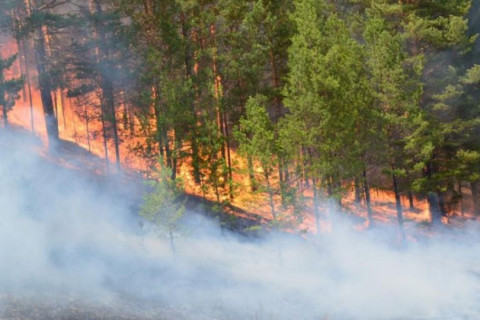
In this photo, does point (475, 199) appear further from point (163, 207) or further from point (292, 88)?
point (163, 207)

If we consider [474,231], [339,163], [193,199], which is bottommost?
[474,231]

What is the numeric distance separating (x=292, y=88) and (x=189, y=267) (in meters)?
9.10

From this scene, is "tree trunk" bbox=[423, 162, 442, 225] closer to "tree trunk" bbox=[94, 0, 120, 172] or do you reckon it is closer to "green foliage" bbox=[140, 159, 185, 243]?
"green foliage" bbox=[140, 159, 185, 243]

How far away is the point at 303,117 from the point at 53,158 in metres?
14.4

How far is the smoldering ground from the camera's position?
18781 millimetres

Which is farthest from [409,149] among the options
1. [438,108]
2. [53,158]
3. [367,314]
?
[53,158]

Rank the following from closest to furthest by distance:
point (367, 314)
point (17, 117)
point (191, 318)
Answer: point (191, 318) < point (367, 314) < point (17, 117)

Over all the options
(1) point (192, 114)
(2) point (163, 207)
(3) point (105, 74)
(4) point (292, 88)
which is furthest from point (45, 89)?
(4) point (292, 88)

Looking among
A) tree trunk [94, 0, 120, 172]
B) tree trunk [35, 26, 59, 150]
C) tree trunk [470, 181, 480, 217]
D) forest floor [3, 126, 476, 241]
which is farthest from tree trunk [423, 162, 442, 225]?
tree trunk [35, 26, 59, 150]

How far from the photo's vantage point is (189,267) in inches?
914

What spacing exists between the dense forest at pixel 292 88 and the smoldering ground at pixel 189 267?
2.37 metres

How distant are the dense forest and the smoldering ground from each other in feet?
7.77

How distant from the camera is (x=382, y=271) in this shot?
2441cm

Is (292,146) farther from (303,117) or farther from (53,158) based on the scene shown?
(53,158)
